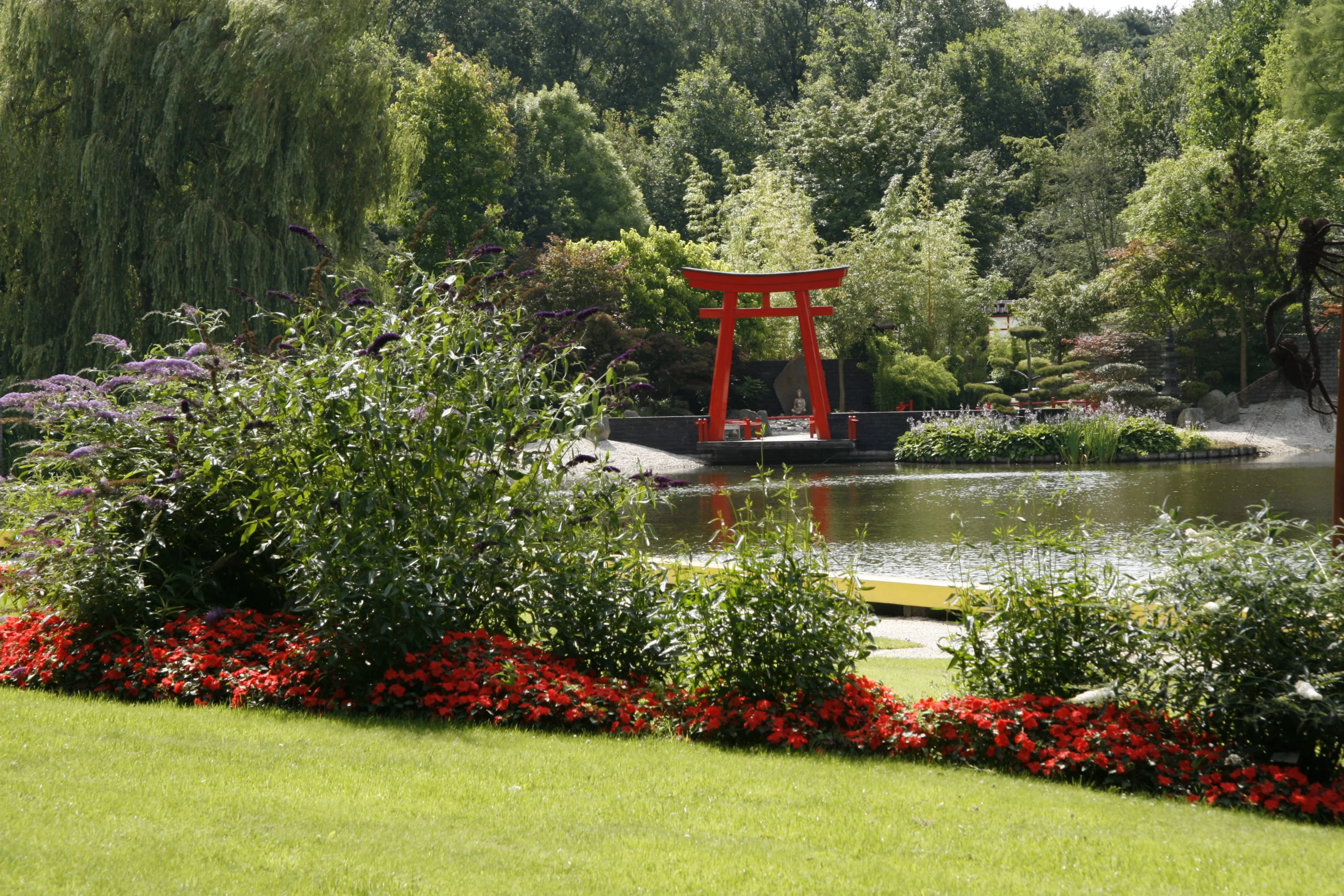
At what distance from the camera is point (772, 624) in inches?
176

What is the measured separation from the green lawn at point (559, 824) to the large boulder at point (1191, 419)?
78.3 ft

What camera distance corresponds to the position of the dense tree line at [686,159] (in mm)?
14406

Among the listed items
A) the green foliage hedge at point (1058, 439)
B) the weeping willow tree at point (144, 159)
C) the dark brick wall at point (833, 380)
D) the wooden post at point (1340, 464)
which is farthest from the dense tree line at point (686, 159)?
the green foliage hedge at point (1058, 439)

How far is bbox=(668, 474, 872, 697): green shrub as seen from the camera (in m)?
4.47

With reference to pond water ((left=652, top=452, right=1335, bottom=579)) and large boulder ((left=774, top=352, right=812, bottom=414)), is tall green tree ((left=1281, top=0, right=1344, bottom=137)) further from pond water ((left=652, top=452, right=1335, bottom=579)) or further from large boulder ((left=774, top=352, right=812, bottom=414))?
large boulder ((left=774, top=352, right=812, bottom=414))

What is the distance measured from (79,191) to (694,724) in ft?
42.8

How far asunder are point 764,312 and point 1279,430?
12.5m

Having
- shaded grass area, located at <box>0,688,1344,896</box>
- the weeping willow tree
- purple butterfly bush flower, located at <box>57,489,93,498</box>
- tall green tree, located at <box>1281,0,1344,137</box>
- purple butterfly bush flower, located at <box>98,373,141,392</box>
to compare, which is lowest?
shaded grass area, located at <box>0,688,1344,896</box>

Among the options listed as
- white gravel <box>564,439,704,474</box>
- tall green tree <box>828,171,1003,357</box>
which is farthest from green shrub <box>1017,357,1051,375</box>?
white gravel <box>564,439,704,474</box>

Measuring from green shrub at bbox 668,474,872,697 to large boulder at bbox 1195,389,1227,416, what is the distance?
25.8 metres

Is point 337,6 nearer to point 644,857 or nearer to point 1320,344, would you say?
point 644,857

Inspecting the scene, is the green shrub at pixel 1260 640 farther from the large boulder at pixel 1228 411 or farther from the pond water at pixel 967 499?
the large boulder at pixel 1228 411

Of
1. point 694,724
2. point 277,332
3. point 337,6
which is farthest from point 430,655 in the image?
point 337,6

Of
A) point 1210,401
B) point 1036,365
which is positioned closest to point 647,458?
point 1036,365
